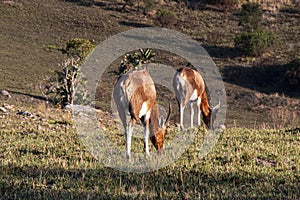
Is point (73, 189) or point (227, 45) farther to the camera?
point (227, 45)

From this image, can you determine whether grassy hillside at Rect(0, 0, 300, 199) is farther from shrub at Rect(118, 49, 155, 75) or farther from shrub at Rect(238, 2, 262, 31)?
shrub at Rect(238, 2, 262, 31)

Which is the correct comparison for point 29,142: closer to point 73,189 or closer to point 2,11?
point 73,189

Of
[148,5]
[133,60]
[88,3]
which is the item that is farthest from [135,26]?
[133,60]

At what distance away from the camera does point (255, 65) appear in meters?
53.4

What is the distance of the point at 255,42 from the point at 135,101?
48.0m

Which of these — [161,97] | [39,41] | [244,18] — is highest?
[244,18]

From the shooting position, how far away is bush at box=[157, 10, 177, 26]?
214 feet

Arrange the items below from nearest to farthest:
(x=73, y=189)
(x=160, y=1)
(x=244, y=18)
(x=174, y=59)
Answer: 1. (x=73, y=189)
2. (x=174, y=59)
3. (x=244, y=18)
4. (x=160, y=1)

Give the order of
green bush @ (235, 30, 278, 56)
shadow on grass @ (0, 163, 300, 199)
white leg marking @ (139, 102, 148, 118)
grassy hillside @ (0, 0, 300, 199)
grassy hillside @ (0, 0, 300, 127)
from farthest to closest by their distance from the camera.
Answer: green bush @ (235, 30, 278, 56) → grassy hillside @ (0, 0, 300, 127) → white leg marking @ (139, 102, 148, 118) → grassy hillside @ (0, 0, 300, 199) → shadow on grass @ (0, 163, 300, 199)

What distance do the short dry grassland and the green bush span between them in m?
44.8

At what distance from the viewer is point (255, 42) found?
2158 inches

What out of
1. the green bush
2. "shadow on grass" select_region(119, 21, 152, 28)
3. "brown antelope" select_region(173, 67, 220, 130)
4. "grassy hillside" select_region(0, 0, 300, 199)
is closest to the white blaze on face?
"grassy hillside" select_region(0, 0, 300, 199)

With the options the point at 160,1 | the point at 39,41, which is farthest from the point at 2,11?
the point at 160,1

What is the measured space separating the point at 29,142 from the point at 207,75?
124 ft
